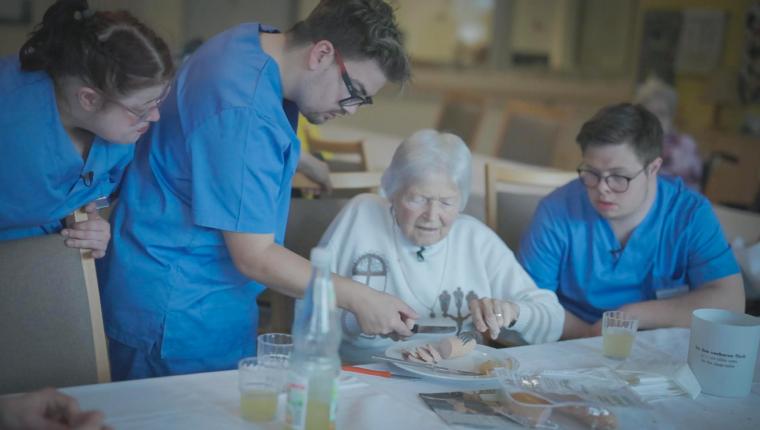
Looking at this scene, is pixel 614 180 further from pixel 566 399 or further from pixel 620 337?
pixel 566 399

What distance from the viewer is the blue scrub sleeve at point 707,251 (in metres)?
2.24

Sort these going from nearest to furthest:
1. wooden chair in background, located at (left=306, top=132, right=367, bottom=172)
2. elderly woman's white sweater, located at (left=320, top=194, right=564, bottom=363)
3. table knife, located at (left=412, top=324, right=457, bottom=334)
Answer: table knife, located at (left=412, top=324, right=457, bottom=334) → elderly woman's white sweater, located at (left=320, top=194, right=564, bottom=363) → wooden chair in background, located at (left=306, top=132, right=367, bottom=172)

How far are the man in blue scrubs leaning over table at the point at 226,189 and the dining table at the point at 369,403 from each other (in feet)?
0.58

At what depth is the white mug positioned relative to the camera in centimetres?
159

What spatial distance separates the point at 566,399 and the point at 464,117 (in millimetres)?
4273

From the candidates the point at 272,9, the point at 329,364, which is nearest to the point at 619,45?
the point at 272,9

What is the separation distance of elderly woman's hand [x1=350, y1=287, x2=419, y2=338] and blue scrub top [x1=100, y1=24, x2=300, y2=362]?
24cm

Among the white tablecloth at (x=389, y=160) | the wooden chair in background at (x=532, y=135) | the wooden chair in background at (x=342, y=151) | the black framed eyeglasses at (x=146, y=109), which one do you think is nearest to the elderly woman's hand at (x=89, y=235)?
the black framed eyeglasses at (x=146, y=109)

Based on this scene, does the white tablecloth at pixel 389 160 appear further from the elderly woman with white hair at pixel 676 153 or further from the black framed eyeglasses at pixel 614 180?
the elderly woman with white hair at pixel 676 153

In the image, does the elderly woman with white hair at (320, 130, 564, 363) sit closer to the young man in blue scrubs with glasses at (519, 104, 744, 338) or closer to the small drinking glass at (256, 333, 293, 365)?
the young man in blue scrubs with glasses at (519, 104, 744, 338)

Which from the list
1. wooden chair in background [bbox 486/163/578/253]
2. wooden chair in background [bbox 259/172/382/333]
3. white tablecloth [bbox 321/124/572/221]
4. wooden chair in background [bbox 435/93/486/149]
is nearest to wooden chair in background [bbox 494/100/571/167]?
white tablecloth [bbox 321/124/572/221]

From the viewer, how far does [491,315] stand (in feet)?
6.12

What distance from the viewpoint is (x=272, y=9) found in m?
7.27

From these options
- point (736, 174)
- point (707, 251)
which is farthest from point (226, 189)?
point (736, 174)
